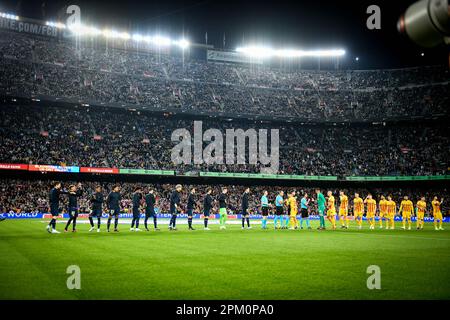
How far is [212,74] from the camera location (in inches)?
2280

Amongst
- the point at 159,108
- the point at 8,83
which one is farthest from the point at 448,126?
the point at 8,83

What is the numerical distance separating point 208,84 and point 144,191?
19161 millimetres

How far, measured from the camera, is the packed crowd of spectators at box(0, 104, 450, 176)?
42625 millimetres

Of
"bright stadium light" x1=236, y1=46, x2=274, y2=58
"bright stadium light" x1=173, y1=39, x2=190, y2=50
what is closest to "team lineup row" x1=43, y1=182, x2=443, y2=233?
"bright stadium light" x1=173, y1=39, x2=190, y2=50

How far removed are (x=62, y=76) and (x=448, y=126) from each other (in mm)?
50205

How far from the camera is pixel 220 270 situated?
9312mm

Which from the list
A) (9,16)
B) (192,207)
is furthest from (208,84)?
(192,207)

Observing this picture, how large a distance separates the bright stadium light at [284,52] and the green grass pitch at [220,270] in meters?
51.0

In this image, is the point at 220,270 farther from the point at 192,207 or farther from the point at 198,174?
the point at 198,174

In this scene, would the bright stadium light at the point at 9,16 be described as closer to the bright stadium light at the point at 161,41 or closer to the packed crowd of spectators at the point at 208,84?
the packed crowd of spectators at the point at 208,84

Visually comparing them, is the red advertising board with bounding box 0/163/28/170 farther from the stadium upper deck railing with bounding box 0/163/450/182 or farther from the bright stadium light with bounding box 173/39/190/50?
the bright stadium light with bounding box 173/39/190/50
